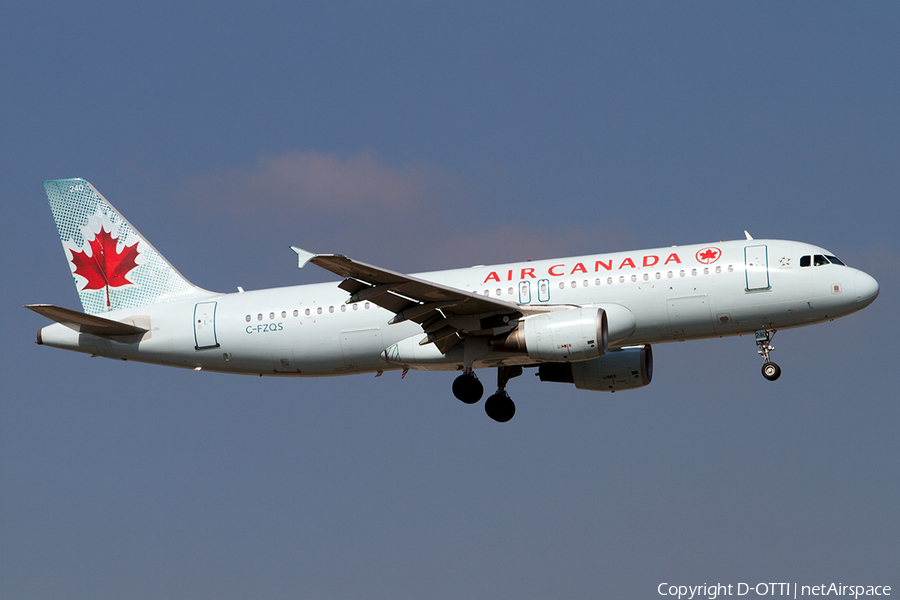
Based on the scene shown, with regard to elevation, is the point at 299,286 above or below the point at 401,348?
above

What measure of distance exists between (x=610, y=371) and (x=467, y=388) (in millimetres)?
4715

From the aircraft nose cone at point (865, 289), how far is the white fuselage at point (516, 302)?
4 centimetres

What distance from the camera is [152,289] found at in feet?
121

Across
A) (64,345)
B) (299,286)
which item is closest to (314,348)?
(299,286)

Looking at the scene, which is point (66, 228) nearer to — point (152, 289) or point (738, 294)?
point (152, 289)

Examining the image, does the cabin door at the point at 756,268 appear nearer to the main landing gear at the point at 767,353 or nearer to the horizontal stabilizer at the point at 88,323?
the main landing gear at the point at 767,353

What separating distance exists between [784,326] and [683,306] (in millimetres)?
3001

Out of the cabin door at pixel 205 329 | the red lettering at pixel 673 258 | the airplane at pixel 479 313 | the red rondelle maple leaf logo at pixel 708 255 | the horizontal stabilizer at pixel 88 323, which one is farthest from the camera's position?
the cabin door at pixel 205 329

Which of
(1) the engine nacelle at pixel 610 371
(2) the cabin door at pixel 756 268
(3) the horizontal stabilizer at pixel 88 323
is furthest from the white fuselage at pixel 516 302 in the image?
(1) the engine nacelle at pixel 610 371

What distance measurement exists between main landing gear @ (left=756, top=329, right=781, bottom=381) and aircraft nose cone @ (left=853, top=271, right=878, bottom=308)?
99.6 inches

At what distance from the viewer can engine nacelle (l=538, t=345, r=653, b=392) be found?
34.8 m

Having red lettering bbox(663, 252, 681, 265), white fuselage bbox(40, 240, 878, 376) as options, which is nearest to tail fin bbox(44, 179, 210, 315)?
white fuselage bbox(40, 240, 878, 376)

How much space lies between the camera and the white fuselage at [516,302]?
1199 inches

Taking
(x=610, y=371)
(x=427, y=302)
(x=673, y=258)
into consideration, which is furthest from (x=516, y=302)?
(x=610, y=371)
